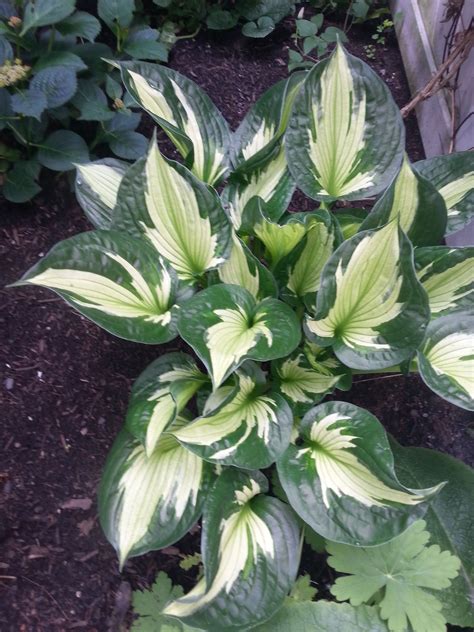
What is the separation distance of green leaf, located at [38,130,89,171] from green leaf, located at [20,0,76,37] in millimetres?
258

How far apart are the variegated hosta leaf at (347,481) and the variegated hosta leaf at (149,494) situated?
18cm

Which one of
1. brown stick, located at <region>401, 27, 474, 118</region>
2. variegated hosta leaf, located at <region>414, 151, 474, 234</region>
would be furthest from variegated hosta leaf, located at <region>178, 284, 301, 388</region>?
brown stick, located at <region>401, 27, 474, 118</region>

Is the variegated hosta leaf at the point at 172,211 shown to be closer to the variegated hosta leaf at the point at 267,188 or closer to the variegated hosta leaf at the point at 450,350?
the variegated hosta leaf at the point at 267,188

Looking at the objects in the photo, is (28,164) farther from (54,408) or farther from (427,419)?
(427,419)

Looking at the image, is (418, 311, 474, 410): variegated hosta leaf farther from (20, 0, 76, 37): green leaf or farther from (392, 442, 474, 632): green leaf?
(20, 0, 76, 37): green leaf

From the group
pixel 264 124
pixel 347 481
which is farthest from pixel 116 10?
pixel 347 481

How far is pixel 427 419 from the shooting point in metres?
1.47

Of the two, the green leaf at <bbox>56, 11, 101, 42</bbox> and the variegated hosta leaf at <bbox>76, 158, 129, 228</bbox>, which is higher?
the green leaf at <bbox>56, 11, 101, 42</bbox>

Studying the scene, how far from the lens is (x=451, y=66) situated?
1.76 meters

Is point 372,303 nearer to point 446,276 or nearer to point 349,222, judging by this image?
point 446,276

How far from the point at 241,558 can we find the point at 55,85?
114 centimetres

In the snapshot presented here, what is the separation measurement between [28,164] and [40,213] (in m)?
0.15

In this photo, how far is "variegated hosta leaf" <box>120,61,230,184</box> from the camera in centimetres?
126

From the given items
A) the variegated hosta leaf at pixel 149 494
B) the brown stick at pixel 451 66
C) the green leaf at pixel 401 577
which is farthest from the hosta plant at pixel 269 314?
the brown stick at pixel 451 66
